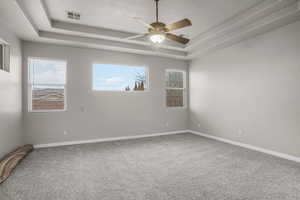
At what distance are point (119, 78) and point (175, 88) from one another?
84.8 inches

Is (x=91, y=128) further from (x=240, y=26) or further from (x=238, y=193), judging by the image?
(x=240, y=26)

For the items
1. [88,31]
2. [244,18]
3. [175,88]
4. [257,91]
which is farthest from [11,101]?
[257,91]

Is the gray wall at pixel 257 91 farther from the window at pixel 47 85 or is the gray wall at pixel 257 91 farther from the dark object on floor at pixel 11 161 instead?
the dark object on floor at pixel 11 161

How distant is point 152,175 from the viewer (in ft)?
8.88

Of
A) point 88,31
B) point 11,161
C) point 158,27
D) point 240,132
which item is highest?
point 88,31

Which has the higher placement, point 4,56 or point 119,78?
point 4,56

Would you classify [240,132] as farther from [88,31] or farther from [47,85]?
[47,85]

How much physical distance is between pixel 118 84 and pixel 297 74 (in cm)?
438

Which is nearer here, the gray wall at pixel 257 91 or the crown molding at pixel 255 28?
the crown molding at pixel 255 28

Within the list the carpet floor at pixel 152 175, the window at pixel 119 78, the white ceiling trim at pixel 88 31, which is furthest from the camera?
the window at pixel 119 78

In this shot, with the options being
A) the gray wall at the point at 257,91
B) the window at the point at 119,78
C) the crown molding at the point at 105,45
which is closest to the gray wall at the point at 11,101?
the crown molding at the point at 105,45

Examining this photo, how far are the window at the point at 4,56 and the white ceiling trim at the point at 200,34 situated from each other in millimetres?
654

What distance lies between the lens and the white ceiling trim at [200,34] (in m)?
2.96

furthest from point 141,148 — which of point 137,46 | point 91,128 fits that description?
point 137,46
